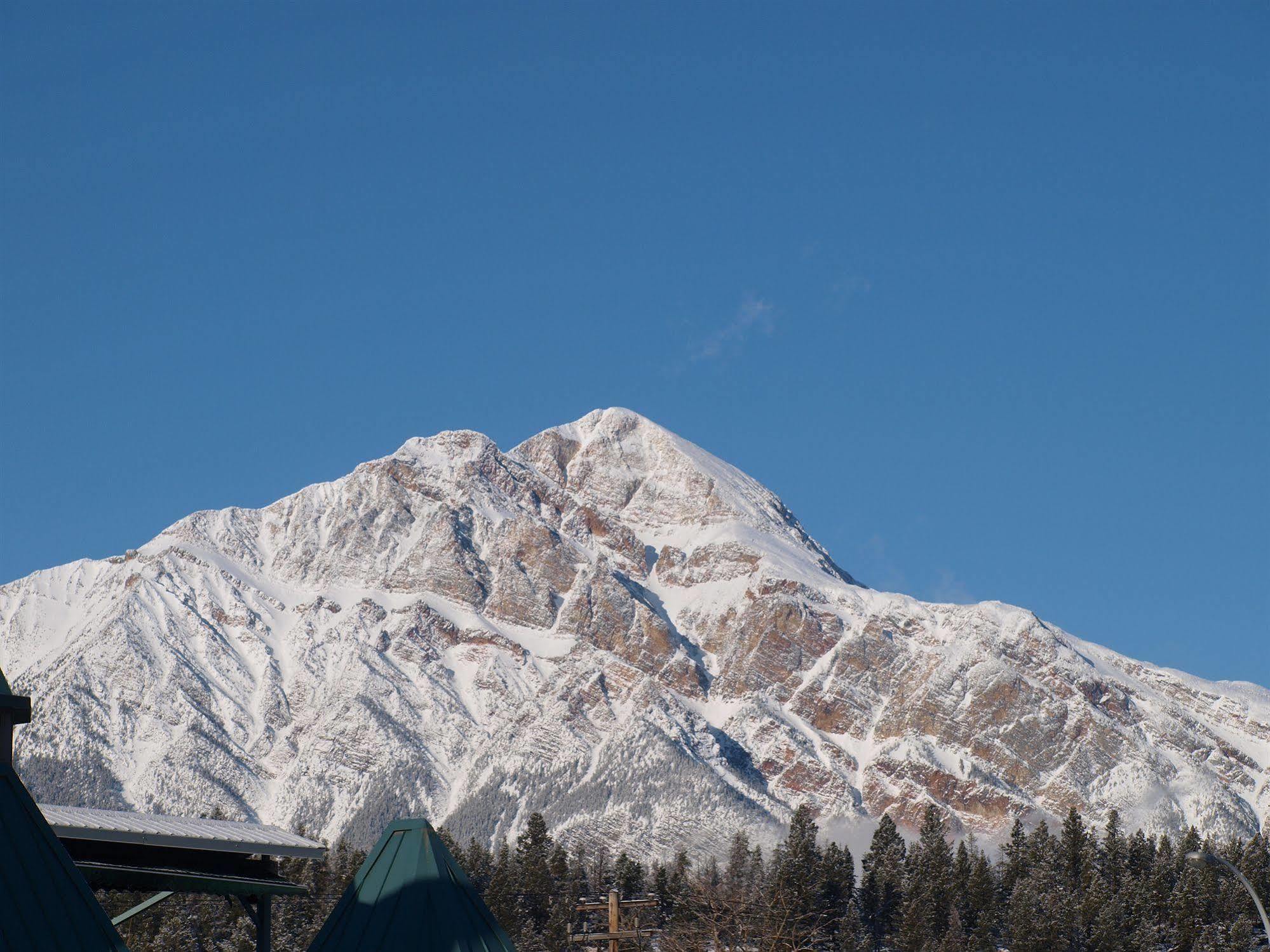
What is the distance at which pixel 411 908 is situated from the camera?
1551 cm

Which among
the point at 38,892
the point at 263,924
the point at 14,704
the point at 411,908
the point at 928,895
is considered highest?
the point at 928,895

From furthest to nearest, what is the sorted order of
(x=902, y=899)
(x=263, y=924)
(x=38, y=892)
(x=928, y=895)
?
1. (x=902, y=899)
2. (x=928, y=895)
3. (x=263, y=924)
4. (x=38, y=892)

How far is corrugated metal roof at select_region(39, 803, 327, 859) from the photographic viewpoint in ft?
66.6

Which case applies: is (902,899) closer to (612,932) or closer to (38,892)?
(612,932)

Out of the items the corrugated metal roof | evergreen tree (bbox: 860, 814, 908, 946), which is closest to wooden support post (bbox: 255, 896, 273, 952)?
the corrugated metal roof

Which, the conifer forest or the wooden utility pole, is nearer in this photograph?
the wooden utility pole

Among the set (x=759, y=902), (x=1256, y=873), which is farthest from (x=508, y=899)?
(x=1256, y=873)

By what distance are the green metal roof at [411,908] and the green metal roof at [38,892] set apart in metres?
3.29

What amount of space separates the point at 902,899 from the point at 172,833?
108 meters

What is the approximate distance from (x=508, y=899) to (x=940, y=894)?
28.5 metres

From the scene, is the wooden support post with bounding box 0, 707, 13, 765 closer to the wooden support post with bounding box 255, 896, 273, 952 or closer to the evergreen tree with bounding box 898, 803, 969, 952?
the wooden support post with bounding box 255, 896, 273, 952

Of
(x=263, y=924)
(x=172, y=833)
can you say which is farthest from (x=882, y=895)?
(x=172, y=833)

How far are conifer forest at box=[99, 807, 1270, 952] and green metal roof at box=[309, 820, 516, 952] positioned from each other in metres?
66.3

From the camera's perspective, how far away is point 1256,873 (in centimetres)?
12575
